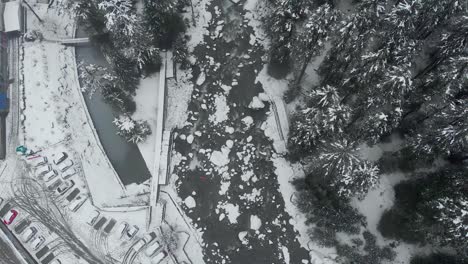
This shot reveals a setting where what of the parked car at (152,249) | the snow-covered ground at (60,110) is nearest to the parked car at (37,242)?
the snow-covered ground at (60,110)

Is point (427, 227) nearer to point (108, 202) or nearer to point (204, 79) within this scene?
point (204, 79)

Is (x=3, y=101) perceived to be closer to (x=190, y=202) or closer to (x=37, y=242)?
(x=37, y=242)

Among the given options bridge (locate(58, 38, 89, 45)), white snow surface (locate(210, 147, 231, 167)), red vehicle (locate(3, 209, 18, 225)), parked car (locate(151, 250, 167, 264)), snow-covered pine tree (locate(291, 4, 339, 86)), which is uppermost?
bridge (locate(58, 38, 89, 45))

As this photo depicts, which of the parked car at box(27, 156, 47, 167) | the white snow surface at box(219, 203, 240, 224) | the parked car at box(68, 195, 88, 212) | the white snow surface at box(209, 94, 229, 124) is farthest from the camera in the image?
the white snow surface at box(209, 94, 229, 124)

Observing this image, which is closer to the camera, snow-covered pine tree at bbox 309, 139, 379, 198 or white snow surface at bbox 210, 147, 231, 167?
snow-covered pine tree at bbox 309, 139, 379, 198

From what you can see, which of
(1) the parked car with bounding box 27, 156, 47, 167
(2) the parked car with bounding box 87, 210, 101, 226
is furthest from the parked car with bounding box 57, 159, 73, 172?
(2) the parked car with bounding box 87, 210, 101, 226

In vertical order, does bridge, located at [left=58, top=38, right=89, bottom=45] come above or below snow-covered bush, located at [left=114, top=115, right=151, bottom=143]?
above

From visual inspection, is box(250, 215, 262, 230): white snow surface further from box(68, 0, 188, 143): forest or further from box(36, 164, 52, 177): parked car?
box(36, 164, 52, 177): parked car
